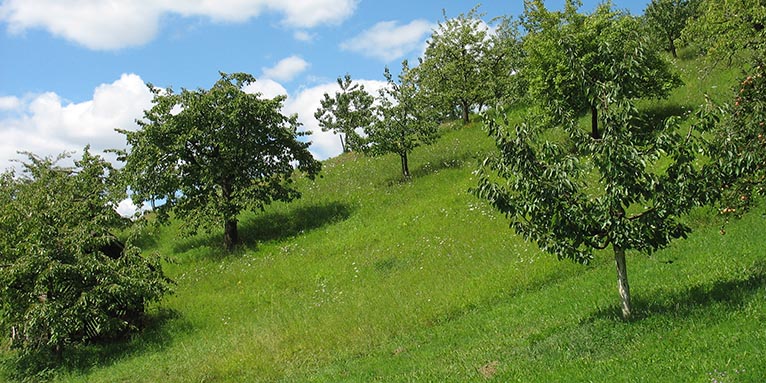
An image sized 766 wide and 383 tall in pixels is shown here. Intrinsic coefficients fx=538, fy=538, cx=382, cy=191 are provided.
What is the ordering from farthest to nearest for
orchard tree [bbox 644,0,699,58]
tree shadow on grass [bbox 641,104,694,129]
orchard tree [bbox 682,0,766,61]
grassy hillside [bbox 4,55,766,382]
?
orchard tree [bbox 644,0,699,58] < tree shadow on grass [bbox 641,104,694,129] < orchard tree [bbox 682,0,766,61] < grassy hillside [bbox 4,55,766,382]

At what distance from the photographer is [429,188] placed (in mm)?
29984

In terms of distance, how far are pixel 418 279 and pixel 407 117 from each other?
1617 centimetres

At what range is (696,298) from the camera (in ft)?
35.4

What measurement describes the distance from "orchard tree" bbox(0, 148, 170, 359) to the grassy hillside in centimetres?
121

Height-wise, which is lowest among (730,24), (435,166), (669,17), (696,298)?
(696,298)

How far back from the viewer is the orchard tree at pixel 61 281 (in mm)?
17750

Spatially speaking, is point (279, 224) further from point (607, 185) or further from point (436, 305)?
point (607, 185)

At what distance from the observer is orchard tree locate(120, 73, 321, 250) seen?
28.0 meters

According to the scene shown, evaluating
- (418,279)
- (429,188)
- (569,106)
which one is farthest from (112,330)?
(569,106)

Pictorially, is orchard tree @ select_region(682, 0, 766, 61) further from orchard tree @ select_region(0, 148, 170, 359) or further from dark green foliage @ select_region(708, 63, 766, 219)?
orchard tree @ select_region(0, 148, 170, 359)

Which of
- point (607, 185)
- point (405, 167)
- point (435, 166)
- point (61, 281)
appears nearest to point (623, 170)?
point (607, 185)

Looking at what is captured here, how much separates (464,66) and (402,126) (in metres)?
12.6

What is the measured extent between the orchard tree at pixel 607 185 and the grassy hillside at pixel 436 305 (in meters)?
1.68

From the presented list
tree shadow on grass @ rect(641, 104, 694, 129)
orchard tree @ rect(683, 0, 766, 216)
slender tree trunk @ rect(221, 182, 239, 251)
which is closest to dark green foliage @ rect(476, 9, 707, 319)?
orchard tree @ rect(683, 0, 766, 216)
